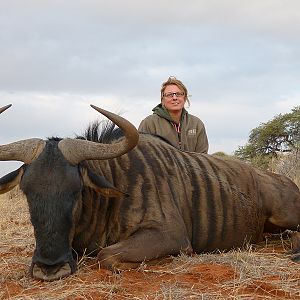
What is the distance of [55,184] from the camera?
160 inches

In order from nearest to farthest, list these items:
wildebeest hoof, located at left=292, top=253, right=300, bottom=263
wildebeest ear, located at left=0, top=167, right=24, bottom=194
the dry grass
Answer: the dry grass < wildebeest ear, located at left=0, top=167, right=24, bottom=194 < wildebeest hoof, located at left=292, top=253, right=300, bottom=263

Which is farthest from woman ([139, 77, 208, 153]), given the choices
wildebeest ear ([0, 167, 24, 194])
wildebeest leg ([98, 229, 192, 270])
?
wildebeest ear ([0, 167, 24, 194])

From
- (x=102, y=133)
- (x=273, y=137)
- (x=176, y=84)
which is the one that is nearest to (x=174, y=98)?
(x=176, y=84)

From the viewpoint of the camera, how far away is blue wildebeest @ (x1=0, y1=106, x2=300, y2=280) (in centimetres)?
405

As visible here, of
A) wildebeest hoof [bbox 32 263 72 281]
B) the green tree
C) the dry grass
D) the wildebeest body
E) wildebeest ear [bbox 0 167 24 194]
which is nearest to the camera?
the dry grass

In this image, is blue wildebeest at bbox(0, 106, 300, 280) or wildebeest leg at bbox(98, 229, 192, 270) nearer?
blue wildebeest at bbox(0, 106, 300, 280)

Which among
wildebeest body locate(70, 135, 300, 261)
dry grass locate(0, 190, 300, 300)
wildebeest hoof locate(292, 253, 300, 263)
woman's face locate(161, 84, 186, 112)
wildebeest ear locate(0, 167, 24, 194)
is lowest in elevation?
wildebeest hoof locate(292, 253, 300, 263)

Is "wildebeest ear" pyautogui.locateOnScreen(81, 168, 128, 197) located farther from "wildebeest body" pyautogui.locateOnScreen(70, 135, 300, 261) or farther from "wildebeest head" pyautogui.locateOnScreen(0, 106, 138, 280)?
"wildebeest body" pyautogui.locateOnScreen(70, 135, 300, 261)

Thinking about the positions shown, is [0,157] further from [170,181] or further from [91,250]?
[170,181]

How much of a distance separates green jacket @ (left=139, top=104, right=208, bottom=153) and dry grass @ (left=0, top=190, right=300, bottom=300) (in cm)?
280

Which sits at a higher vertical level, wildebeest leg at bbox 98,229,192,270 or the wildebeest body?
the wildebeest body

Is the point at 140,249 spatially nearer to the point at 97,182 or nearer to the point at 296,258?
the point at 97,182

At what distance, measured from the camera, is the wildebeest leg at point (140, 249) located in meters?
4.29

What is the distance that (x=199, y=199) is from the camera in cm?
533
